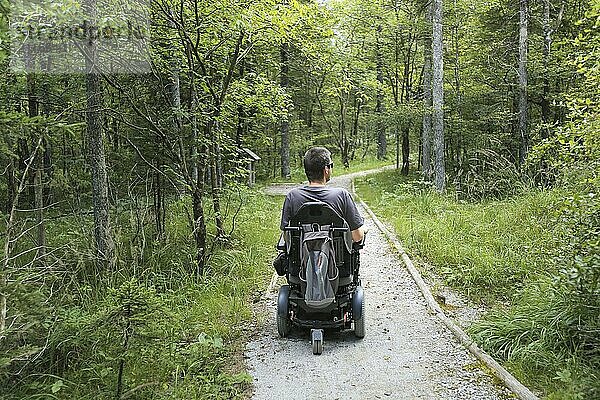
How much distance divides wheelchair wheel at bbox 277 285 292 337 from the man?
0.68 meters

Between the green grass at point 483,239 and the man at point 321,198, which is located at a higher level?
the man at point 321,198

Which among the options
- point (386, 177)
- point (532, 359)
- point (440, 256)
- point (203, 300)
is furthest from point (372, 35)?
point (532, 359)

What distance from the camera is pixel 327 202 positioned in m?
4.66

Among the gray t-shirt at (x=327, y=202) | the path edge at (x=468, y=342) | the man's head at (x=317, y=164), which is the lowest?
the path edge at (x=468, y=342)

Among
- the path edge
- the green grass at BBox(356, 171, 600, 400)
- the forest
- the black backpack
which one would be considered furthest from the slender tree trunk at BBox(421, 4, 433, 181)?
the black backpack

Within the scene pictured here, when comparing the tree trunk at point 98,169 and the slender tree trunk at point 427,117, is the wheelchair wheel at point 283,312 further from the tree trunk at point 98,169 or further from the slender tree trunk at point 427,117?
the slender tree trunk at point 427,117

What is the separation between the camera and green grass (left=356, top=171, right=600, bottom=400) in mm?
4023

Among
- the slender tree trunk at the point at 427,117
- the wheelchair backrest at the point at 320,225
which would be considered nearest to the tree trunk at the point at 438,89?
the slender tree trunk at the point at 427,117

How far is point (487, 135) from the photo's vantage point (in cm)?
1580

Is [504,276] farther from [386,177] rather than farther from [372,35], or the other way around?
[372,35]

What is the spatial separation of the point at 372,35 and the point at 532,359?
20.5 meters

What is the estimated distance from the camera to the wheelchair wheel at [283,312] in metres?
4.86

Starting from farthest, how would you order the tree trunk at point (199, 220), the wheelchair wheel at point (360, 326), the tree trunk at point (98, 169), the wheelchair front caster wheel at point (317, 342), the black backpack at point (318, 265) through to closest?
the tree trunk at point (199, 220) < the tree trunk at point (98, 169) < the wheelchair wheel at point (360, 326) < the wheelchair front caster wheel at point (317, 342) < the black backpack at point (318, 265)

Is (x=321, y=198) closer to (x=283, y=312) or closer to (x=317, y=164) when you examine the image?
(x=317, y=164)
